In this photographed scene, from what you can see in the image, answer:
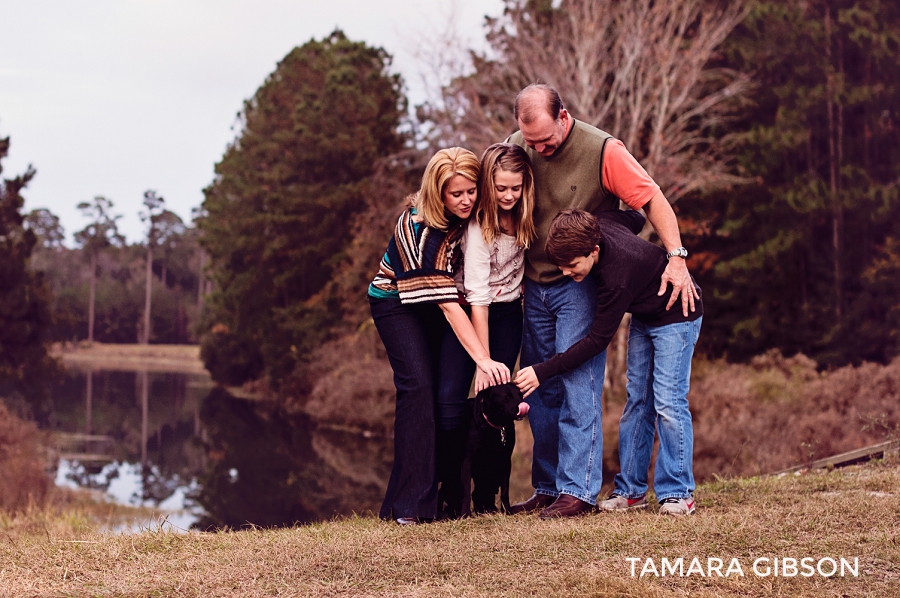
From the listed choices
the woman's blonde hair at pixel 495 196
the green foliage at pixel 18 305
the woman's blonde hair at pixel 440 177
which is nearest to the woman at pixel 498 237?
the woman's blonde hair at pixel 495 196

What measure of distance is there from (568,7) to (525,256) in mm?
15936

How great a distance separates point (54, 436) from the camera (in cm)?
2567

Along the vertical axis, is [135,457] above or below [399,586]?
below

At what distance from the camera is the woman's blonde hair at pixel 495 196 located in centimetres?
475

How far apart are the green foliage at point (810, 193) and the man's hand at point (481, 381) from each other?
52.3 feet

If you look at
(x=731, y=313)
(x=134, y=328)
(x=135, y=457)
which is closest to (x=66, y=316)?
(x=135, y=457)

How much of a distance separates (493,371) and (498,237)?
749mm

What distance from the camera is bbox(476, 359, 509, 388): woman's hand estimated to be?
15.8 feet

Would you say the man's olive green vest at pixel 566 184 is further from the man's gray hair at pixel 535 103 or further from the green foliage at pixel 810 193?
the green foliage at pixel 810 193

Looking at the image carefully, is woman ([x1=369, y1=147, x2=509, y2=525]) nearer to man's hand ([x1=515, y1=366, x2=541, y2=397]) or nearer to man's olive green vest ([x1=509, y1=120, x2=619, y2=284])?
man's hand ([x1=515, y1=366, x2=541, y2=397])

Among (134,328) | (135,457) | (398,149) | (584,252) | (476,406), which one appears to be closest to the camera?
(584,252)

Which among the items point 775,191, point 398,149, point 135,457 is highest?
point 398,149

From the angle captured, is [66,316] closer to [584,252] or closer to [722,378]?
[722,378]

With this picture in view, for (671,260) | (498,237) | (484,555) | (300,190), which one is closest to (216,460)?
(300,190)
